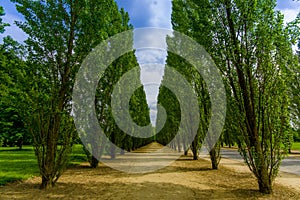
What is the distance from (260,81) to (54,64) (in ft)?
20.5

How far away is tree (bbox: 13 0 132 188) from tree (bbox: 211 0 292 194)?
175 inches

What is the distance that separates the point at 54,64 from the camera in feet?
23.0

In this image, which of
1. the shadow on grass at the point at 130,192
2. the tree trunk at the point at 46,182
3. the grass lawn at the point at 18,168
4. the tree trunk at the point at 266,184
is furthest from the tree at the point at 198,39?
the tree trunk at the point at 46,182

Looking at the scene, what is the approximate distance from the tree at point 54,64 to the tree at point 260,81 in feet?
14.6

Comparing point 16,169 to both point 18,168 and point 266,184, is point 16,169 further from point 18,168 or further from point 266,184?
point 266,184

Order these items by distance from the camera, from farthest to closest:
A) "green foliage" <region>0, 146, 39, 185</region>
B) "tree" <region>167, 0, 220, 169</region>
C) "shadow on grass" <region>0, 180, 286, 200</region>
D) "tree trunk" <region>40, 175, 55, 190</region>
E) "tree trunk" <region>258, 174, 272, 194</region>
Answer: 1. "green foliage" <region>0, 146, 39, 185</region>
2. "tree" <region>167, 0, 220, 169</region>
3. "tree trunk" <region>40, 175, 55, 190</region>
4. "tree trunk" <region>258, 174, 272, 194</region>
5. "shadow on grass" <region>0, 180, 286, 200</region>

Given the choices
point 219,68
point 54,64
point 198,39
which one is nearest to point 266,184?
point 219,68

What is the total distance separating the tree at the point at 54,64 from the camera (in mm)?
6609

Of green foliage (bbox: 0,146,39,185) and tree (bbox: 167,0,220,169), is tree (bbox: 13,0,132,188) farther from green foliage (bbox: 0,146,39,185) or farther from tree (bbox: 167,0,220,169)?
tree (bbox: 167,0,220,169)

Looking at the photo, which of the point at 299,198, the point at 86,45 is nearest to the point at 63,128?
the point at 86,45

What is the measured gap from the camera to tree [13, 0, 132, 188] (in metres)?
6.61

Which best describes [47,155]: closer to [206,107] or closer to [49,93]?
[49,93]

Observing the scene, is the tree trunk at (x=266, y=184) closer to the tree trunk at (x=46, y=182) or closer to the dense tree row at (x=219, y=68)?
the dense tree row at (x=219, y=68)

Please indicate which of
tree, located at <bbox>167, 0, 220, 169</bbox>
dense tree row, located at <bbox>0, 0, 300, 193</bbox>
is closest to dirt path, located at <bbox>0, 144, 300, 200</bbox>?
dense tree row, located at <bbox>0, 0, 300, 193</bbox>
